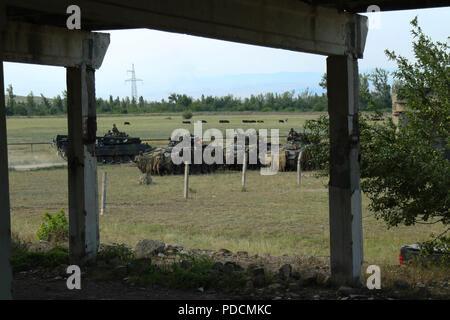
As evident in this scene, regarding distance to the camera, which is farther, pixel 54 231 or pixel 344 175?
pixel 54 231

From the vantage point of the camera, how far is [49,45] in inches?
359

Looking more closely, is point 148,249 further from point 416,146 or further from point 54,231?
point 416,146

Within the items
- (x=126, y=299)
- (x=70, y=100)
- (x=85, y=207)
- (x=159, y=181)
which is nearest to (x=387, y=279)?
(x=126, y=299)

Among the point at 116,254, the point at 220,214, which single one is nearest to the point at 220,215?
the point at 220,214

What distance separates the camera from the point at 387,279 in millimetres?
8781

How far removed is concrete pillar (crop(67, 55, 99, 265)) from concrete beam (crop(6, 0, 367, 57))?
1050 mm

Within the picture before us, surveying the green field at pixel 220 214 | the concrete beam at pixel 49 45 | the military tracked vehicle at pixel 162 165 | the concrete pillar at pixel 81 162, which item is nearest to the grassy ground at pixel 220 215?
the green field at pixel 220 214

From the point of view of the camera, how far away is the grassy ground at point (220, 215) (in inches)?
513

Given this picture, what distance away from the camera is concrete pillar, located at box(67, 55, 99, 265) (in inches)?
368

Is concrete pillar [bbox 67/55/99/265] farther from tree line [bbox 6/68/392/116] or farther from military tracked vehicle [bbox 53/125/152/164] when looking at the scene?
tree line [bbox 6/68/392/116]

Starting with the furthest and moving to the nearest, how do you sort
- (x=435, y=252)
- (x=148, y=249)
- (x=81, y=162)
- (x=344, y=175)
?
1. (x=148, y=249)
2. (x=435, y=252)
3. (x=81, y=162)
4. (x=344, y=175)

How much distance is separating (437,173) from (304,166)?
19874 millimetres

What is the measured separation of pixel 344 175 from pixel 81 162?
3704 millimetres

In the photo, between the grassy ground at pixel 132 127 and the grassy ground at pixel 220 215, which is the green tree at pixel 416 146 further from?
the grassy ground at pixel 132 127
